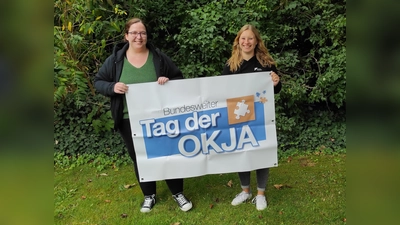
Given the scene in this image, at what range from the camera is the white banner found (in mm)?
3131

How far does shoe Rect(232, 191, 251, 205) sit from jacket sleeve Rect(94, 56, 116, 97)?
5.81 feet

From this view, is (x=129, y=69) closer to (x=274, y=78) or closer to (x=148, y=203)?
(x=274, y=78)

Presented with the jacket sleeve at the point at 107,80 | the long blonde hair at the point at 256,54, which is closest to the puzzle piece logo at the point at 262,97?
the long blonde hair at the point at 256,54

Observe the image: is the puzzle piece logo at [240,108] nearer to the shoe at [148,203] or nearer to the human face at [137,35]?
the human face at [137,35]

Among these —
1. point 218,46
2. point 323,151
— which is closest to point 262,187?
point 323,151

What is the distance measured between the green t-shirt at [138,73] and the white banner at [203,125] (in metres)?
0.09

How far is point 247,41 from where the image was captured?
10.3ft

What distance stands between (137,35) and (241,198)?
2063 mm

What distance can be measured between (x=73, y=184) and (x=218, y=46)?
294 centimetres

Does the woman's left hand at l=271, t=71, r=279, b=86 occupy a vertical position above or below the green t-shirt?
below

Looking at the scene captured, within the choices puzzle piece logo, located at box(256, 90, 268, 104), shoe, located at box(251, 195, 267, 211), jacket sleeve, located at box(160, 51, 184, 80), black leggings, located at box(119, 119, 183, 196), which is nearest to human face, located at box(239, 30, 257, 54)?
puzzle piece logo, located at box(256, 90, 268, 104)

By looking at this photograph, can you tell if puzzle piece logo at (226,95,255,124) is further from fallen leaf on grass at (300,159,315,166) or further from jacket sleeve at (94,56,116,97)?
fallen leaf on grass at (300,159,315,166)
